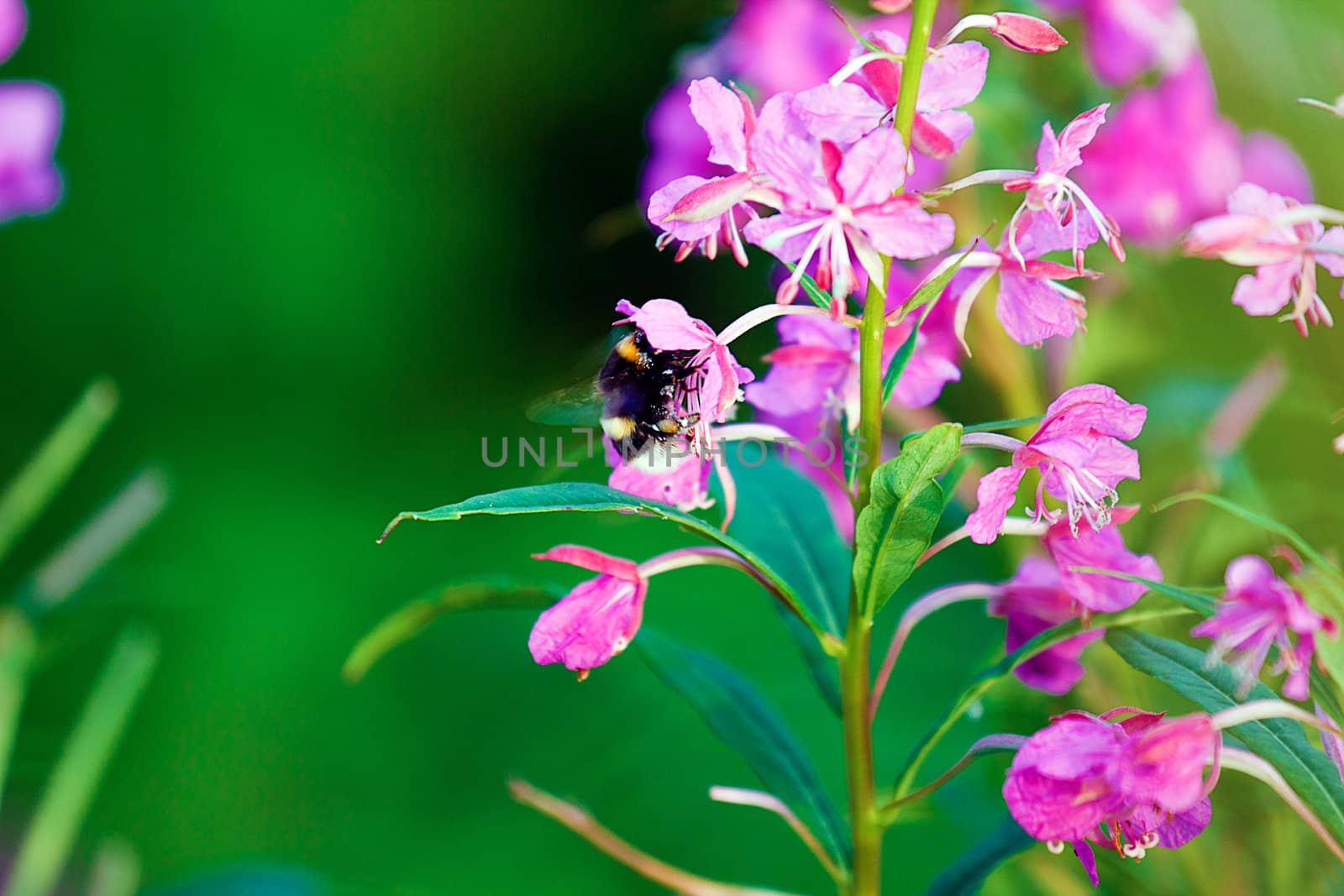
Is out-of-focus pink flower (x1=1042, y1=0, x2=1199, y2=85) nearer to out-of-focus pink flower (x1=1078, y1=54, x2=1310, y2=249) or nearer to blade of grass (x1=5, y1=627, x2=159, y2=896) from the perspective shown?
out-of-focus pink flower (x1=1078, y1=54, x2=1310, y2=249)

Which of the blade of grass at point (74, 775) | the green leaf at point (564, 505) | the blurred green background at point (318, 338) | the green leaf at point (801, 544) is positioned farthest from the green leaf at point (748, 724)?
the blurred green background at point (318, 338)

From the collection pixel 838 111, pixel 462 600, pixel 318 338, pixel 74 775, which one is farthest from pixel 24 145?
pixel 318 338

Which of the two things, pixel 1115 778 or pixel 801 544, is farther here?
pixel 801 544

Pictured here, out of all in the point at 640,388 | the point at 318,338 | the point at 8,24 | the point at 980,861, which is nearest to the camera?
the point at 980,861

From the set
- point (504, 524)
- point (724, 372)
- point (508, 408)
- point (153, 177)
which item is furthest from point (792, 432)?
point (153, 177)

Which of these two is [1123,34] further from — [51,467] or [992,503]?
[51,467]
